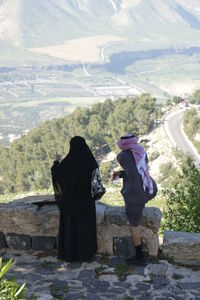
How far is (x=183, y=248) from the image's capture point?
616 cm

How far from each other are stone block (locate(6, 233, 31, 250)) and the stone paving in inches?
8.2

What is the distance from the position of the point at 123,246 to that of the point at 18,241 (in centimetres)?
163

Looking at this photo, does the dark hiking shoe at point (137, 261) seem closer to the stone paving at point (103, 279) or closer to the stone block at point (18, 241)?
the stone paving at point (103, 279)

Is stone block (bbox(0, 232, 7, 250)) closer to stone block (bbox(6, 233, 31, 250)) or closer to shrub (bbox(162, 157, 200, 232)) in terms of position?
stone block (bbox(6, 233, 31, 250))

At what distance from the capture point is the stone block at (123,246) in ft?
20.4

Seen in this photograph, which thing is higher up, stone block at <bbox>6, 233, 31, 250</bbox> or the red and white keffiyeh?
the red and white keffiyeh

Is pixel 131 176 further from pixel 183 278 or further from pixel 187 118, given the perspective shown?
pixel 187 118

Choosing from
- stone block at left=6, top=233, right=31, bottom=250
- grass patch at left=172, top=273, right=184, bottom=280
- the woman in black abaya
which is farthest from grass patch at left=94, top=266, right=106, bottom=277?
stone block at left=6, top=233, right=31, bottom=250

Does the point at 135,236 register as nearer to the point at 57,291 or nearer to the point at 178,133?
the point at 57,291

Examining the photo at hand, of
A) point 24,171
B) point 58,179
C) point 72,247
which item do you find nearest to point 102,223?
point 72,247

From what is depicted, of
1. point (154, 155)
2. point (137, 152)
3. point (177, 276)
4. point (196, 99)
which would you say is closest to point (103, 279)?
point (177, 276)

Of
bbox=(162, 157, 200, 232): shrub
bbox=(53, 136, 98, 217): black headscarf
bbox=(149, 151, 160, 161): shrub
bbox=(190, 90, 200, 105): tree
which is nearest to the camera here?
bbox=(53, 136, 98, 217): black headscarf

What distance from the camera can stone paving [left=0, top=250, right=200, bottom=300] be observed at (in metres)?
5.23

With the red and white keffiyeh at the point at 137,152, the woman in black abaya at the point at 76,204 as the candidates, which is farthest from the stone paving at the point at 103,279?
the red and white keffiyeh at the point at 137,152
